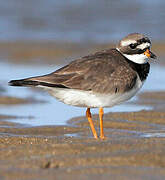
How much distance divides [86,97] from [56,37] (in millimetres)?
10379

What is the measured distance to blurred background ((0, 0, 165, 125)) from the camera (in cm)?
985

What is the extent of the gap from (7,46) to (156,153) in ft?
36.3

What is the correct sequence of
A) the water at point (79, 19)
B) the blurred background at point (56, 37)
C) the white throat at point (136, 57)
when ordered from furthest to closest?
the water at point (79, 19) → the blurred background at point (56, 37) → the white throat at point (136, 57)

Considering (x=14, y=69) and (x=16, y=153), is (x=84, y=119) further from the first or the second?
(x=14, y=69)

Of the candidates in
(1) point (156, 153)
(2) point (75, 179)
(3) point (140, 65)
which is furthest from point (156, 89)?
(2) point (75, 179)

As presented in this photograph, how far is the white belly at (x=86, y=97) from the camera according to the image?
6.56 meters

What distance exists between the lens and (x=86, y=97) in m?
6.61

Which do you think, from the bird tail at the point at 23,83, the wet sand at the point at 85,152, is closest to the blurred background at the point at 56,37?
the wet sand at the point at 85,152

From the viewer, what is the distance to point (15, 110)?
31.1 feet

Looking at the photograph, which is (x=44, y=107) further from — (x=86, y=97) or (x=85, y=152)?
(x=85, y=152)

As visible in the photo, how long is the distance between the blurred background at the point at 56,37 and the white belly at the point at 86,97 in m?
2.07

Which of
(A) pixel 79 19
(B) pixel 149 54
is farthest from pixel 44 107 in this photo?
(A) pixel 79 19

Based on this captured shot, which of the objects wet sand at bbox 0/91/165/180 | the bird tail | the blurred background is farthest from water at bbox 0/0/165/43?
wet sand at bbox 0/91/165/180

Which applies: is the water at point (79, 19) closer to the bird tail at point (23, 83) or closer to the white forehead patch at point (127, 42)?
the white forehead patch at point (127, 42)
